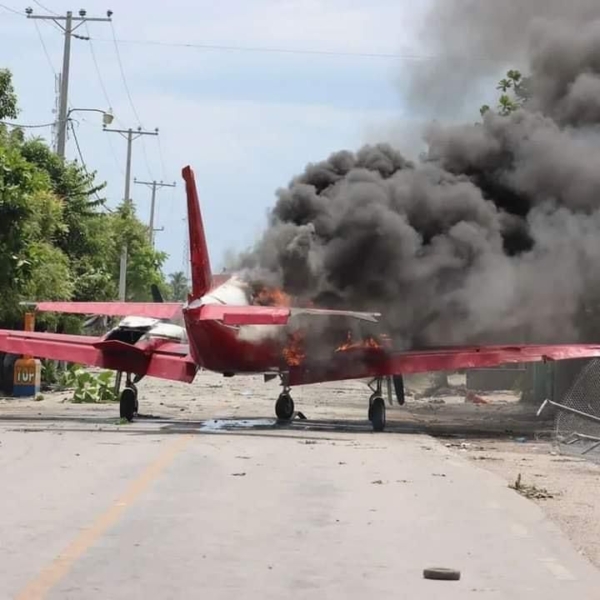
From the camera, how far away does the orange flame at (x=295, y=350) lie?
2286cm

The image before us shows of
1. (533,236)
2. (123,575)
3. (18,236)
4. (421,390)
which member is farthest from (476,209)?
(421,390)

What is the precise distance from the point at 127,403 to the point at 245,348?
296 cm

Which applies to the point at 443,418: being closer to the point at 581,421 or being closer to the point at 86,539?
the point at 581,421

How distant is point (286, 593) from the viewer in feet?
26.6

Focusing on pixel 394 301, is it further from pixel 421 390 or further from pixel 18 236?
pixel 421 390

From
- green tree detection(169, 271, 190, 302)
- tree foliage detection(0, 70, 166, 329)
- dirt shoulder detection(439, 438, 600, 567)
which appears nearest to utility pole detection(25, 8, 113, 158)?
tree foliage detection(0, 70, 166, 329)

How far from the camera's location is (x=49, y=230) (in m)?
38.8

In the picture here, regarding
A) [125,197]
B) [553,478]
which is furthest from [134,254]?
[553,478]

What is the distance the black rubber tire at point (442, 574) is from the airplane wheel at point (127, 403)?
15.5 meters

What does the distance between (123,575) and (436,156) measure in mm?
18022

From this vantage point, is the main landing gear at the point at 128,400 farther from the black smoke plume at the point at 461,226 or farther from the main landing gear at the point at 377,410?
the main landing gear at the point at 377,410

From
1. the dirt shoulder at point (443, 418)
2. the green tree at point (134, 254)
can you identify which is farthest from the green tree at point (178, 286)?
the dirt shoulder at point (443, 418)

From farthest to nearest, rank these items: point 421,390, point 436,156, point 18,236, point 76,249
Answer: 1. point 76,249
2. point 421,390
3. point 18,236
4. point 436,156

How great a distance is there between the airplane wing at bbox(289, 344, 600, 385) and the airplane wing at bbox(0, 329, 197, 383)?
1.99m
